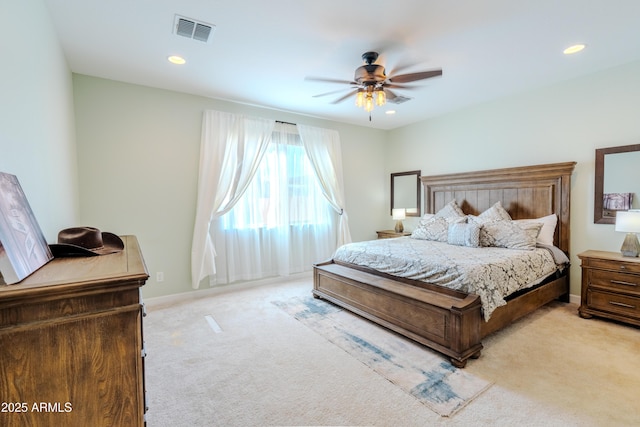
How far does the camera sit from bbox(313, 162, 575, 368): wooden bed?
7.66ft

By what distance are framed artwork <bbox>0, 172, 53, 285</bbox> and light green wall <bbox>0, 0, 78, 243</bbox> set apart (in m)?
0.14

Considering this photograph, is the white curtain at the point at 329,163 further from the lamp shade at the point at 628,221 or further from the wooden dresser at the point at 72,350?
the wooden dresser at the point at 72,350

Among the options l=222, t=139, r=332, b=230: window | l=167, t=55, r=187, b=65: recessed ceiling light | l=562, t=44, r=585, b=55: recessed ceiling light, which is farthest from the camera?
l=222, t=139, r=332, b=230: window

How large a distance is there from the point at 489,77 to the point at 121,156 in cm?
440

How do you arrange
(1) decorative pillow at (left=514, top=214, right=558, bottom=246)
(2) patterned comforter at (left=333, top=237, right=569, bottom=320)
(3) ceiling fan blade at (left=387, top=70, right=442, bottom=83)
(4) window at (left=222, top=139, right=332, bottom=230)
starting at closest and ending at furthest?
(2) patterned comforter at (left=333, top=237, right=569, bottom=320) < (3) ceiling fan blade at (left=387, top=70, right=442, bottom=83) < (1) decorative pillow at (left=514, top=214, right=558, bottom=246) < (4) window at (left=222, top=139, right=332, bottom=230)

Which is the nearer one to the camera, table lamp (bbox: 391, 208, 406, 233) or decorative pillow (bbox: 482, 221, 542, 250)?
decorative pillow (bbox: 482, 221, 542, 250)

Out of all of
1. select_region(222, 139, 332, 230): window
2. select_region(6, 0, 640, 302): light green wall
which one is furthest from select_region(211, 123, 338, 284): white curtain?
select_region(6, 0, 640, 302): light green wall

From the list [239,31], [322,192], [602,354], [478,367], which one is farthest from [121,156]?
[602,354]

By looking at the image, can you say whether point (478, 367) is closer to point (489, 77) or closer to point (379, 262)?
point (379, 262)

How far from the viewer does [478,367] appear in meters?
2.24

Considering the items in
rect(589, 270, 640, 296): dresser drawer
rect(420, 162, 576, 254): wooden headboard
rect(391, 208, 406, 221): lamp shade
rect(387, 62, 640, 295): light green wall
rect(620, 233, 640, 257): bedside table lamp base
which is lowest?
rect(589, 270, 640, 296): dresser drawer

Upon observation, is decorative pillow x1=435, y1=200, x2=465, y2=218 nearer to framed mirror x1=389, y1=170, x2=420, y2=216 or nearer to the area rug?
framed mirror x1=389, y1=170, x2=420, y2=216

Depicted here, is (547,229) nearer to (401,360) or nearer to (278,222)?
(401,360)

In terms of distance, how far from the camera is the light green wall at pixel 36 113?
4.44ft
